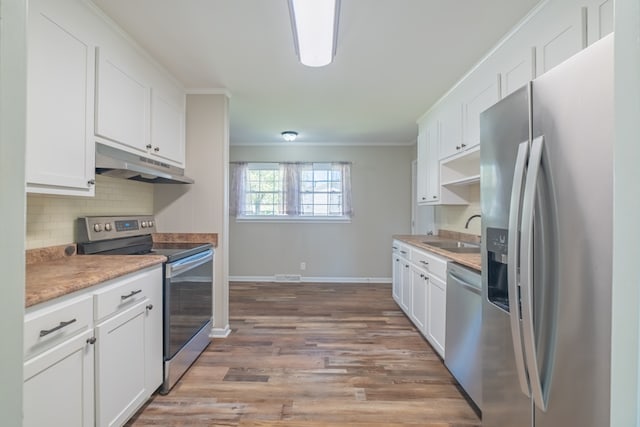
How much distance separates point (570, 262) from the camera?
950 millimetres

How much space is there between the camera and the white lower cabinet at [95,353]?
1.12 metres

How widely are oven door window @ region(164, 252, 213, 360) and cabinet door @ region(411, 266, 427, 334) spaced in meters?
1.93

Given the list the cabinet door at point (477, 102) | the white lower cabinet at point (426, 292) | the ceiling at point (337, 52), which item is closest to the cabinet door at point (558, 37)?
the ceiling at point (337, 52)

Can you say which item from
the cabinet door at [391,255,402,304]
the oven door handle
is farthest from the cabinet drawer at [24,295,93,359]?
the cabinet door at [391,255,402,304]

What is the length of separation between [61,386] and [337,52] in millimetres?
2405

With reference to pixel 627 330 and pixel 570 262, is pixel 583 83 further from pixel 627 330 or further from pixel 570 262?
pixel 627 330

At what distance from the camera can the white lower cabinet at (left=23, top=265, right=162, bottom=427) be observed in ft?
3.69

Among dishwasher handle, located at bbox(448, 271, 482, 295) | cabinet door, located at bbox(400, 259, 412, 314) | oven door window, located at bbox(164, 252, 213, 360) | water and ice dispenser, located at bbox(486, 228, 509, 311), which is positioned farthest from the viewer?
cabinet door, located at bbox(400, 259, 412, 314)

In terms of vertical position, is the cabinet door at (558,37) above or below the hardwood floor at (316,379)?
above

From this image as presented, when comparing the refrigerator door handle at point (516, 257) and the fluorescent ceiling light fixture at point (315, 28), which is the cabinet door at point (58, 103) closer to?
the fluorescent ceiling light fixture at point (315, 28)

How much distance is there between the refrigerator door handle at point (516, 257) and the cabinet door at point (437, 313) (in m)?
1.18

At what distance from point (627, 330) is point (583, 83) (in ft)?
2.61

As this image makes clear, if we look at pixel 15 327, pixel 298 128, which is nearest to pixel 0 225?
pixel 15 327

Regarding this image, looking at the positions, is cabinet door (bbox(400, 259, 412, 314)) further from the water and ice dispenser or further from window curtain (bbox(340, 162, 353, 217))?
the water and ice dispenser
